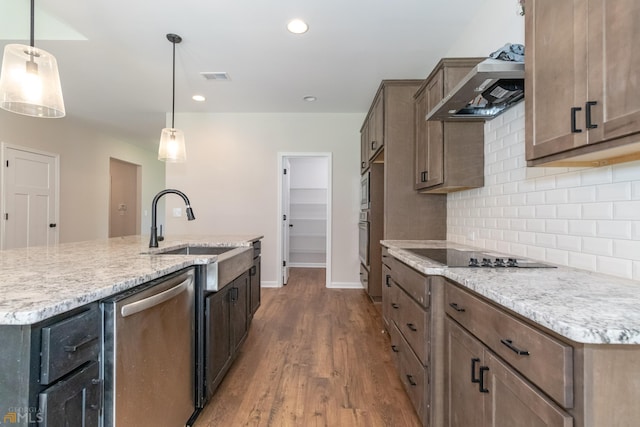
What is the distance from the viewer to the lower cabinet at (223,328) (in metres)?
1.70

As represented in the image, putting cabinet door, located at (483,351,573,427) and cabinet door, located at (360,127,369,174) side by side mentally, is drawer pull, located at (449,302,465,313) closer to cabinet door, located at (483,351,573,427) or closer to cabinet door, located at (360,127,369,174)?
cabinet door, located at (483,351,573,427)

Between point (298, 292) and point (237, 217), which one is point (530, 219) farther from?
point (237, 217)

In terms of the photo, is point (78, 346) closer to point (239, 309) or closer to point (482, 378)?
point (482, 378)

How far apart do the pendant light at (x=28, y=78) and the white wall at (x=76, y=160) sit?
3.53m

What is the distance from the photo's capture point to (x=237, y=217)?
4.77 m

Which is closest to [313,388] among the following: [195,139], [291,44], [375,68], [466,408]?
[466,408]

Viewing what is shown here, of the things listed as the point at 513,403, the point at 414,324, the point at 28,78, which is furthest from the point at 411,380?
the point at 28,78

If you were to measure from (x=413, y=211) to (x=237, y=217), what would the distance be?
9.30 ft

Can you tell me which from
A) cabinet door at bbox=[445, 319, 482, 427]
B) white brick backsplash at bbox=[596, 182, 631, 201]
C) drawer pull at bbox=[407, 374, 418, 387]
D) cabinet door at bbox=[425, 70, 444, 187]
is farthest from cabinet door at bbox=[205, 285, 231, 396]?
white brick backsplash at bbox=[596, 182, 631, 201]

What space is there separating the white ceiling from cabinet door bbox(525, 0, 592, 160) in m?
1.28

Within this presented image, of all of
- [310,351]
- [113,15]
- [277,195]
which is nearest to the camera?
[113,15]

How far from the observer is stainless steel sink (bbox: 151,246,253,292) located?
170 cm

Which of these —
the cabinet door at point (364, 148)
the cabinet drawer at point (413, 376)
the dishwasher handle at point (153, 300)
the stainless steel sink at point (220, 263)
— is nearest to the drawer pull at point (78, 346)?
the dishwasher handle at point (153, 300)

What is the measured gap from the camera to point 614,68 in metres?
0.88
